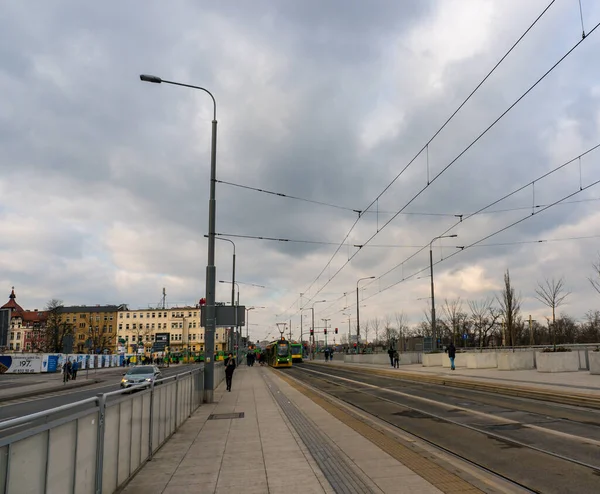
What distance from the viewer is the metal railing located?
3.57m

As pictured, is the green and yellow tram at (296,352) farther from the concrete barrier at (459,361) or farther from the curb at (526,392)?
the curb at (526,392)

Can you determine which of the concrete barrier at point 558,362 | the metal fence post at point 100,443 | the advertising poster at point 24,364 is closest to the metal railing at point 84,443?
the metal fence post at point 100,443

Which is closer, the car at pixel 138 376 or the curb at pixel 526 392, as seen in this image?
the curb at pixel 526 392

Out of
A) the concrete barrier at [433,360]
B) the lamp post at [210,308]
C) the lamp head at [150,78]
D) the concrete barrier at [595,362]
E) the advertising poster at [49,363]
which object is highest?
the lamp head at [150,78]

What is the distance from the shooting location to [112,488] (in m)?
5.80

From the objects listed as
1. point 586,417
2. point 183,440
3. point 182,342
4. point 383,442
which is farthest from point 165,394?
point 182,342

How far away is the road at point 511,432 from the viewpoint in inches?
273

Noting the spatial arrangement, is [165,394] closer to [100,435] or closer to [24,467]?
[100,435]

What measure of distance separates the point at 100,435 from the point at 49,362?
5155 cm

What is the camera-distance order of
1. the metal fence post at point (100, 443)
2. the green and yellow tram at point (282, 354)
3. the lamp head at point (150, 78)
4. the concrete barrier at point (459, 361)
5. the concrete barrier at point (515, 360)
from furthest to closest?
the green and yellow tram at point (282, 354)
the concrete barrier at point (459, 361)
the concrete barrier at point (515, 360)
the lamp head at point (150, 78)
the metal fence post at point (100, 443)

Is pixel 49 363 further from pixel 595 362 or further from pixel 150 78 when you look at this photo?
pixel 595 362

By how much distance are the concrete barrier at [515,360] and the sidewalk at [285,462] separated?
18893 mm

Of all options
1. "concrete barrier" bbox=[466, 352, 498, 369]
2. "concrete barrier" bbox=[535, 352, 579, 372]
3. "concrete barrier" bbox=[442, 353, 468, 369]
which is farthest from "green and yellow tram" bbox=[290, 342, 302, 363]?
"concrete barrier" bbox=[535, 352, 579, 372]

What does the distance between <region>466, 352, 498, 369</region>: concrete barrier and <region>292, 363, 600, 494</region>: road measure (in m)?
13.6
